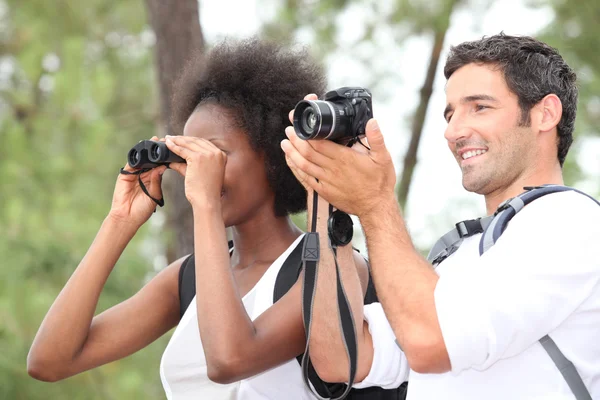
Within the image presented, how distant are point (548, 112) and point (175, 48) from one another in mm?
2797

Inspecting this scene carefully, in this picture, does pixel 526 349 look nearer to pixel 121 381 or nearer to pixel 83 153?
pixel 121 381

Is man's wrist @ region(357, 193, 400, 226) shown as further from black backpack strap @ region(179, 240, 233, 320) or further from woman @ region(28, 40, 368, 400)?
black backpack strap @ region(179, 240, 233, 320)

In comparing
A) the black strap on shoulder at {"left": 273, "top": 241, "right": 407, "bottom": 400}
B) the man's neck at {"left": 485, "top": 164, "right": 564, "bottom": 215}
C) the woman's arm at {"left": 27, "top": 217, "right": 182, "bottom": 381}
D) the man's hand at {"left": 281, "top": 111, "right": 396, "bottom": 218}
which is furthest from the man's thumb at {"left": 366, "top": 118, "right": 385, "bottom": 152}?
the woman's arm at {"left": 27, "top": 217, "right": 182, "bottom": 381}

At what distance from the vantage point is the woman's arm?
111 inches

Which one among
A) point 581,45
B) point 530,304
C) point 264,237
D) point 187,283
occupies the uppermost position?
point 581,45

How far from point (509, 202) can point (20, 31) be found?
5624 mm

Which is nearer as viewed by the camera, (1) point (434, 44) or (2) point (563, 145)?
(2) point (563, 145)

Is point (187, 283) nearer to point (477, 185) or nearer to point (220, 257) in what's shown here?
point (220, 257)

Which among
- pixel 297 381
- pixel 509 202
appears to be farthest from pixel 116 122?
pixel 509 202

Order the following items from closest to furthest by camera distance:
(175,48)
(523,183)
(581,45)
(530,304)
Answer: (530,304), (523,183), (175,48), (581,45)

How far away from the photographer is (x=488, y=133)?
2.26m

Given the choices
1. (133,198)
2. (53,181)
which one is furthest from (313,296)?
(53,181)

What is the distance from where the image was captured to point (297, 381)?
2.56m

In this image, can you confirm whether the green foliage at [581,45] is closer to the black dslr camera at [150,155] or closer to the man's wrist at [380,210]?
the black dslr camera at [150,155]
